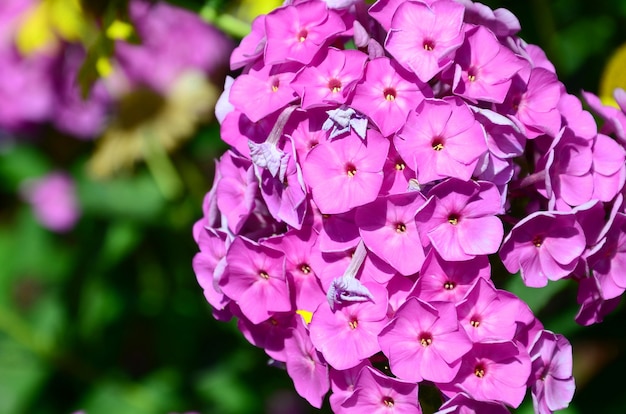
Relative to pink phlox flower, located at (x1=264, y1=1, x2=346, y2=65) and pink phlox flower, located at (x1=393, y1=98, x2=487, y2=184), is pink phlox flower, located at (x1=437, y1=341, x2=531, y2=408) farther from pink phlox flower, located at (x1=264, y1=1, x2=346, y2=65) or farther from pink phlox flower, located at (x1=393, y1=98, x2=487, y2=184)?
pink phlox flower, located at (x1=264, y1=1, x2=346, y2=65)

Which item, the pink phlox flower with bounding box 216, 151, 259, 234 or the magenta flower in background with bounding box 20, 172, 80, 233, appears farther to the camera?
the magenta flower in background with bounding box 20, 172, 80, 233

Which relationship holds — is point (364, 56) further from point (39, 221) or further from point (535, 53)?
point (39, 221)

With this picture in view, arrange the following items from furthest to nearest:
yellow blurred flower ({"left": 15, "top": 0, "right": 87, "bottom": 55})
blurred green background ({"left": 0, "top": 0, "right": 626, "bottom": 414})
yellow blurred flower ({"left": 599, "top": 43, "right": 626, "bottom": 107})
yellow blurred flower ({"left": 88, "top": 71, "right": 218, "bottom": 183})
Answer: yellow blurred flower ({"left": 88, "top": 71, "right": 218, "bottom": 183}) < blurred green background ({"left": 0, "top": 0, "right": 626, "bottom": 414}) < yellow blurred flower ({"left": 15, "top": 0, "right": 87, "bottom": 55}) < yellow blurred flower ({"left": 599, "top": 43, "right": 626, "bottom": 107})

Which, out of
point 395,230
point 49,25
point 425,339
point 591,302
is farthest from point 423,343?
point 49,25

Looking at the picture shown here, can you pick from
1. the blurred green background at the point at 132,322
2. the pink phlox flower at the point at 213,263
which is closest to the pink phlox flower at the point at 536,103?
the pink phlox flower at the point at 213,263

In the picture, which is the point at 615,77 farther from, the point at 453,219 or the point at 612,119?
the point at 453,219

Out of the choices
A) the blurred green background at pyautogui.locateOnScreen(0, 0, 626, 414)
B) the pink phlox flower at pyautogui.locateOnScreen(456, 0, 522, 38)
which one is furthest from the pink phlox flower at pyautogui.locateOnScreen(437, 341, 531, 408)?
the blurred green background at pyautogui.locateOnScreen(0, 0, 626, 414)

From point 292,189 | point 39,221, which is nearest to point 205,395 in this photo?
point 39,221

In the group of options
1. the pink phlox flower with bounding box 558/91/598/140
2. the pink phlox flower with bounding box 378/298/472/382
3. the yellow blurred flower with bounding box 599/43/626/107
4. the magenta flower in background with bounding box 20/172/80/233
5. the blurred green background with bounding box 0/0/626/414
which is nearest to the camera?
the pink phlox flower with bounding box 378/298/472/382
